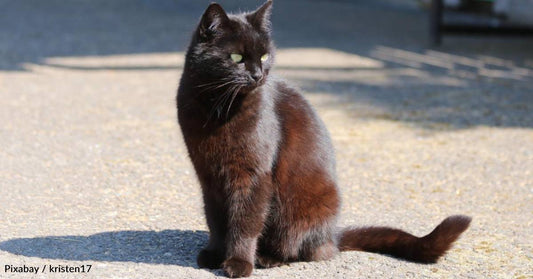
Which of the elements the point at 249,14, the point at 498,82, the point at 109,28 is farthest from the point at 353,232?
the point at 109,28

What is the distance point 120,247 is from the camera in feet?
11.1

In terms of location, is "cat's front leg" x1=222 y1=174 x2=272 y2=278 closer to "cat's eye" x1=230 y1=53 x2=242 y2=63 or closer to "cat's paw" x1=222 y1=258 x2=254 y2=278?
"cat's paw" x1=222 y1=258 x2=254 y2=278

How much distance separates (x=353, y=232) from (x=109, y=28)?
25.6 ft

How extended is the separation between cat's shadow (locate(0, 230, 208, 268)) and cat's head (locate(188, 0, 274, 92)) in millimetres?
831

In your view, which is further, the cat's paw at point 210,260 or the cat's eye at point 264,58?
the cat's paw at point 210,260

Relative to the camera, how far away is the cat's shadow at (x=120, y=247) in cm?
323

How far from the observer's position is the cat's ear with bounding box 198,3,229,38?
2.89 meters

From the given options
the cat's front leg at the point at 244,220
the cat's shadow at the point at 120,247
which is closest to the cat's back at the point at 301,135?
the cat's front leg at the point at 244,220

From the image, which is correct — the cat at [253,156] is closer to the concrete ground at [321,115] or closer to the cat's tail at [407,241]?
the cat's tail at [407,241]

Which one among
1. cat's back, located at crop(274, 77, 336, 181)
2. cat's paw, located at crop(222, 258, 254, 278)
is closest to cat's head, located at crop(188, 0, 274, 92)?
cat's back, located at crop(274, 77, 336, 181)

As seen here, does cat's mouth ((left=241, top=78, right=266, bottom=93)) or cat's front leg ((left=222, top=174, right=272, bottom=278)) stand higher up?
cat's mouth ((left=241, top=78, right=266, bottom=93))

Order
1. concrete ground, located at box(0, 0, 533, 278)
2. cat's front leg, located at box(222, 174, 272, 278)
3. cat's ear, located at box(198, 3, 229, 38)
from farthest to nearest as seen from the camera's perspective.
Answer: concrete ground, located at box(0, 0, 533, 278) < cat's front leg, located at box(222, 174, 272, 278) < cat's ear, located at box(198, 3, 229, 38)

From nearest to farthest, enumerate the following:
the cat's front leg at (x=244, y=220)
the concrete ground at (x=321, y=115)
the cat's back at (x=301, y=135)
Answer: the cat's front leg at (x=244, y=220) < the cat's back at (x=301, y=135) < the concrete ground at (x=321, y=115)

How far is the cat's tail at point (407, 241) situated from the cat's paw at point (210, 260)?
1.95ft
